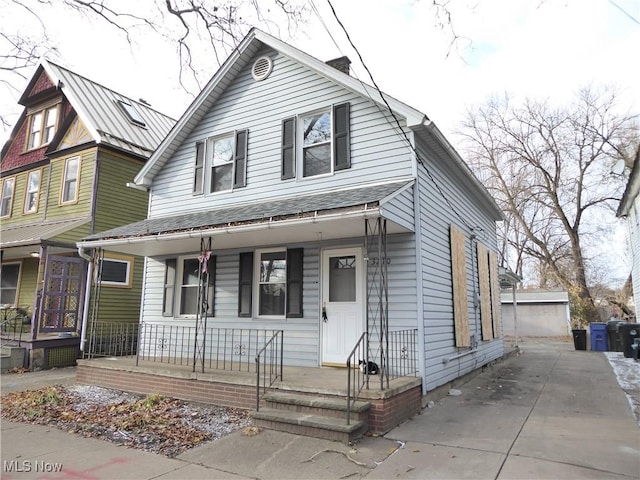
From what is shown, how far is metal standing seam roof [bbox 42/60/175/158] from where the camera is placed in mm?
13558

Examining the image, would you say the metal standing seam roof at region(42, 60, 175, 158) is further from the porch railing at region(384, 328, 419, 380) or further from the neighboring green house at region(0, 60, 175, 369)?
the porch railing at region(384, 328, 419, 380)

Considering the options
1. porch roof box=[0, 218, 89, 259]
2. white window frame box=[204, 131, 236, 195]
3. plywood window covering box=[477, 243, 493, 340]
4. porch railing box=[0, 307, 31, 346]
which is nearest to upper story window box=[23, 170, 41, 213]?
porch roof box=[0, 218, 89, 259]

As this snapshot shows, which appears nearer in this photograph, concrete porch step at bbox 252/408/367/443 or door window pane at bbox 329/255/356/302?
concrete porch step at bbox 252/408/367/443

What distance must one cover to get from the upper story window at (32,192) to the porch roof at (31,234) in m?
0.86

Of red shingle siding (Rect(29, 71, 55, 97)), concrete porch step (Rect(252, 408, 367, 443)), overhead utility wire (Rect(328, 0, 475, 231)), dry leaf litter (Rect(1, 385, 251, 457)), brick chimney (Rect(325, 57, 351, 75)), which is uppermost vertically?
red shingle siding (Rect(29, 71, 55, 97))

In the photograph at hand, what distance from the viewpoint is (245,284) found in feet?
29.7

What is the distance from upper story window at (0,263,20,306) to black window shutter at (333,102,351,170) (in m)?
13.0

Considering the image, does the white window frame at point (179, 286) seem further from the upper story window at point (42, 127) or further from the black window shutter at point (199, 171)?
the upper story window at point (42, 127)

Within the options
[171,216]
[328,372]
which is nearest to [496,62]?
[328,372]

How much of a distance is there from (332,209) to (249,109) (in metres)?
4.78

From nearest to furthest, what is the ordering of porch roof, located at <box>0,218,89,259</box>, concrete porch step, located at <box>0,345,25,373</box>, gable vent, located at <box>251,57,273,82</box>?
gable vent, located at <box>251,57,273,82</box> → concrete porch step, located at <box>0,345,25,373</box> → porch roof, located at <box>0,218,89,259</box>

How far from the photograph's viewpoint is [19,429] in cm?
595

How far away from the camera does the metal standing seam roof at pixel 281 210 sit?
635 cm

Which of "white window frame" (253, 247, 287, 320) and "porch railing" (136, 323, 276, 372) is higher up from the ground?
"white window frame" (253, 247, 287, 320)
